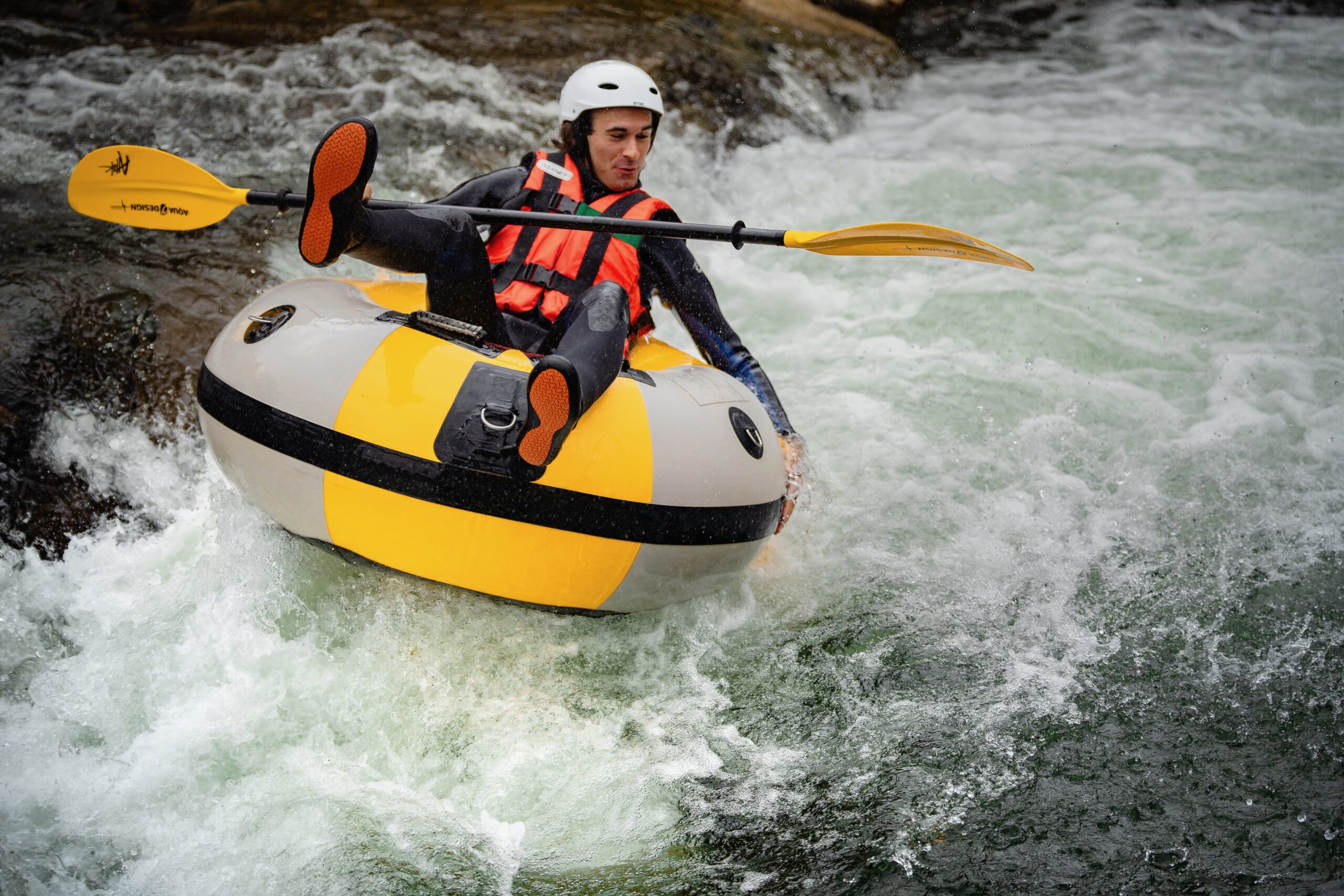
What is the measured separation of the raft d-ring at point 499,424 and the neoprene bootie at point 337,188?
520mm

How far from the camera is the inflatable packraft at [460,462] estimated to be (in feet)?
7.95

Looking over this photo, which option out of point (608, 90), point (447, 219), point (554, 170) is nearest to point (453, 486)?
point (447, 219)

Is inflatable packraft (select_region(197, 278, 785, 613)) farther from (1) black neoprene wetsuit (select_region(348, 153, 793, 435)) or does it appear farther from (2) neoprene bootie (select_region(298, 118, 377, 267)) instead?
(2) neoprene bootie (select_region(298, 118, 377, 267))

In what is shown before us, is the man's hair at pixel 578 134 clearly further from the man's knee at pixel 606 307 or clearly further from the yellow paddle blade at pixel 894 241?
the yellow paddle blade at pixel 894 241

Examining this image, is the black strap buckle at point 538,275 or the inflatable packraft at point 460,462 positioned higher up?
the black strap buckle at point 538,275

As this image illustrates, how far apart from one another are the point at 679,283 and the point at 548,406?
0.95 metres

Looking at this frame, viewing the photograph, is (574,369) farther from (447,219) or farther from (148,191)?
(148,191)

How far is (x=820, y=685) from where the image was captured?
2.89m

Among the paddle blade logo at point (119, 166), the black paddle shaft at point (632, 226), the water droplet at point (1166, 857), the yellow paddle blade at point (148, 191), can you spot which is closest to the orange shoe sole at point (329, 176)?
the black paddle shaft at point (632, 226)

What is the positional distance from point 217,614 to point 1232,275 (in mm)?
4845

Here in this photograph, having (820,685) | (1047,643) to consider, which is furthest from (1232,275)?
(820,685)

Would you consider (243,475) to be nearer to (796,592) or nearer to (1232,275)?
(796,592)

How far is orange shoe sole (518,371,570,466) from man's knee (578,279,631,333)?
12.4 inches

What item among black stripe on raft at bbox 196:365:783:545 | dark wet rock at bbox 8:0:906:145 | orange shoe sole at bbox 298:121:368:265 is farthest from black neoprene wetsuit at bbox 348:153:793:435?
dark wet rock at bbox 8:0:906:145
